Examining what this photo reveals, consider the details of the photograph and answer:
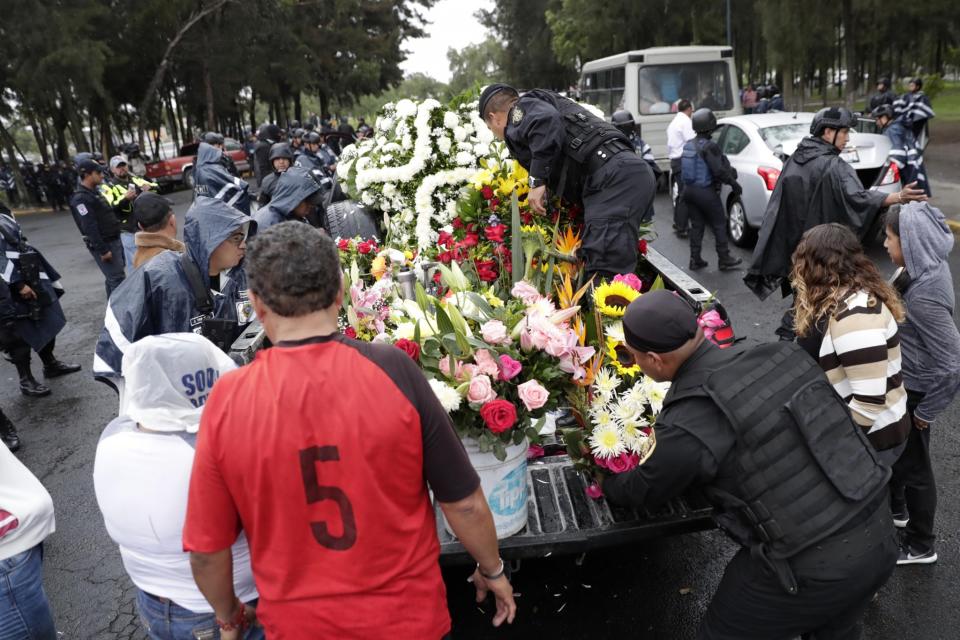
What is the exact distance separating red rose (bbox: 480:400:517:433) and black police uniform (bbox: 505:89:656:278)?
1828mm

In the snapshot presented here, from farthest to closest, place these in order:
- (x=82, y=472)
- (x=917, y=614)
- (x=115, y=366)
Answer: (x=82, y=472), (x=115, y=366), (x=917, y=614)

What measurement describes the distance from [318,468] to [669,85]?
528 inches

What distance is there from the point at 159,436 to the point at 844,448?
1.96 metres

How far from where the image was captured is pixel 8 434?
215 inches

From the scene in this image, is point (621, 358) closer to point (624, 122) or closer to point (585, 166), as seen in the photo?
point (585, 166)

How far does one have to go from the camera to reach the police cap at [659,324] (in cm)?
209

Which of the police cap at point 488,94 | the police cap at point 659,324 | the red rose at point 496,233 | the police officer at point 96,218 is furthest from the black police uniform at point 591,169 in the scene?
the police officer at point 96,218

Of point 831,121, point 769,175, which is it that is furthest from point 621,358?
point 769,175

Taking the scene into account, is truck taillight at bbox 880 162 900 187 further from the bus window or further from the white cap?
the white cap

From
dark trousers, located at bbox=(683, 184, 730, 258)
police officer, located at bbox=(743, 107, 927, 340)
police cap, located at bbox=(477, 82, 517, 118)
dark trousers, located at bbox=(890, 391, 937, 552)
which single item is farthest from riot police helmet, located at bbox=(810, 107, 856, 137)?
dark trousers, located at bbox=(683, 184, 730, 258)

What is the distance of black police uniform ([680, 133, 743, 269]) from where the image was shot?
788 cm

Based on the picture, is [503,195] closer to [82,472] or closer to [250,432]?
[250,432]

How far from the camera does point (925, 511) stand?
320 cm

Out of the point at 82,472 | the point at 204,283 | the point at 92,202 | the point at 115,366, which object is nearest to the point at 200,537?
the point at 115,366
